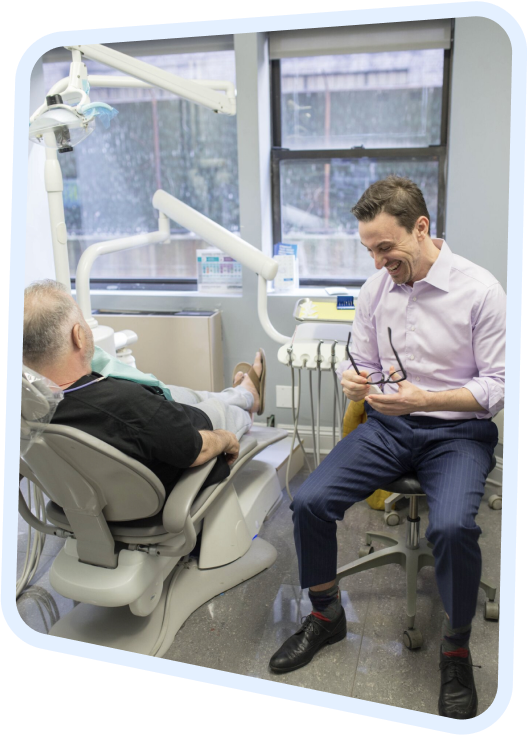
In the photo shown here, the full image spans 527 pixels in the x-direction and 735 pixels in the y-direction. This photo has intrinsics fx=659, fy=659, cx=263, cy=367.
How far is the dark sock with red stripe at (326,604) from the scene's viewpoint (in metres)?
1.67

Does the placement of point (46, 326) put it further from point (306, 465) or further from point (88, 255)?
point (306, 465)

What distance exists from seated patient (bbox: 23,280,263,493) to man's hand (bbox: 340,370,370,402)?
389 mm

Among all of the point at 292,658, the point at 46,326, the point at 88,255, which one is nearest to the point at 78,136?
the point at 88,255

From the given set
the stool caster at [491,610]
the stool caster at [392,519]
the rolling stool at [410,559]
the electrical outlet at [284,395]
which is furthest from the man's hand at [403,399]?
the electrical outlet at [284,395]

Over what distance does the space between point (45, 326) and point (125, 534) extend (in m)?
0.53

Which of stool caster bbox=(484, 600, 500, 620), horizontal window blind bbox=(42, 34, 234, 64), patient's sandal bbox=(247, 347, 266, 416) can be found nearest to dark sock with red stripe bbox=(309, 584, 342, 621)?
stool caster bbox=(484, 600, 500, 620)

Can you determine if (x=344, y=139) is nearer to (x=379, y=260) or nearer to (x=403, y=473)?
(x=379, y=260)

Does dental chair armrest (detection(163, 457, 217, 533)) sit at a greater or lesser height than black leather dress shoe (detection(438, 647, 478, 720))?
greater

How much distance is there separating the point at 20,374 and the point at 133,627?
2.43 feet

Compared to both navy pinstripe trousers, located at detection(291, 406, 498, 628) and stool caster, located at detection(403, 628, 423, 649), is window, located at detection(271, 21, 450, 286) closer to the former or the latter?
navy pinstripe trousers, located at detection(291, 406, 498, 628)

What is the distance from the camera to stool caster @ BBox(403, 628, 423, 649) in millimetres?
1635

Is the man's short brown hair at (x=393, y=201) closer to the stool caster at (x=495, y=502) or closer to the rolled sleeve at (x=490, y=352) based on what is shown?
the rolled sleeve at (x=490, y=352)

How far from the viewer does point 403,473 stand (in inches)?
66.2

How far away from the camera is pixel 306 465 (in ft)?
8.59
